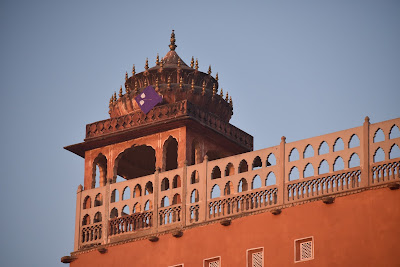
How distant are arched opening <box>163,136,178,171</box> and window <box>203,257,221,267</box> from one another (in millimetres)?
3494

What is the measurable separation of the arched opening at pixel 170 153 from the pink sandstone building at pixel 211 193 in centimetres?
3

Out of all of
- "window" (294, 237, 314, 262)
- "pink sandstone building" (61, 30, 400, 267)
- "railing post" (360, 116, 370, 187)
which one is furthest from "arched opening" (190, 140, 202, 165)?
"railing post" (360, 116, 370, 187)

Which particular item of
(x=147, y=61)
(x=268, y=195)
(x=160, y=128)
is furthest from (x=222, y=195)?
(x=147, y=61)

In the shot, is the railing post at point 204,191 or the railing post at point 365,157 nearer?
the railing post at point 365,157

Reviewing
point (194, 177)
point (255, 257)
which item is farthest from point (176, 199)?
point (255, 257)

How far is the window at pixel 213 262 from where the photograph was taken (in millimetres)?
26359

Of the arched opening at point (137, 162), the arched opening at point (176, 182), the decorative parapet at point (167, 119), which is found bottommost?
the arched opening at point (176, 182)

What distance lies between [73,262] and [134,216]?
1708 millimetres

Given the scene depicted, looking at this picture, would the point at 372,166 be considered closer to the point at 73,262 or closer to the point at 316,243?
the point at 316,243

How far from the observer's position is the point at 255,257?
2588cm

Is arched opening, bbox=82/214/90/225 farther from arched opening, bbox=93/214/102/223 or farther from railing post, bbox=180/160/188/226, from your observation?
railing post, bbox=180/160/188/226

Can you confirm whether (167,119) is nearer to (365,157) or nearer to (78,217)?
(78,217)

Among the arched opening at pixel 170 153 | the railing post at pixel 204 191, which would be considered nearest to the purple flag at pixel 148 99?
the arched opening at pixel 170 153

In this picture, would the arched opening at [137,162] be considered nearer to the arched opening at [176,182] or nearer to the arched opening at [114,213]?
the arched opening at [176,182]
